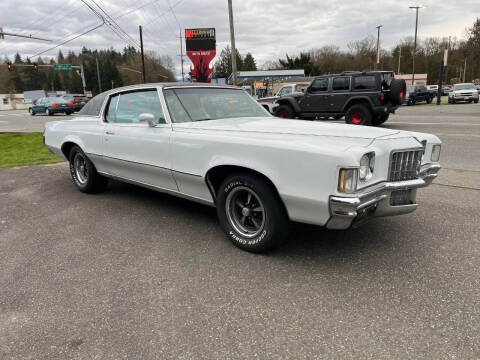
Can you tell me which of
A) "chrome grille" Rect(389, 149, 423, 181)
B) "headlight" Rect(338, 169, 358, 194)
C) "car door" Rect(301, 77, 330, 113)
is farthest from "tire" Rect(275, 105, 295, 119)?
"headlight" Rect(338, 169, 358, 194)

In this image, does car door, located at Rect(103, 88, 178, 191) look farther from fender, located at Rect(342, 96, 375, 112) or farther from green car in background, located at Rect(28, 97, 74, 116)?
green car in background, located at Rect(28, 97, 74, 116)

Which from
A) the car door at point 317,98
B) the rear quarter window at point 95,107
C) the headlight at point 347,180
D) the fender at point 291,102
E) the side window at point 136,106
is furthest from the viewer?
the fender at point 291,102

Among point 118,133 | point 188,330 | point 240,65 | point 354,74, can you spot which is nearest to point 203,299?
point 188,330

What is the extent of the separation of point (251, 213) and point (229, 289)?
0.78 m

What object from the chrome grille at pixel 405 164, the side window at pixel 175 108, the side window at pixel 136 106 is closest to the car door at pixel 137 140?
the side window at pixel 136 106

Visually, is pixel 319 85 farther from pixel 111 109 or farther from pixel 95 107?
pixel 111 109

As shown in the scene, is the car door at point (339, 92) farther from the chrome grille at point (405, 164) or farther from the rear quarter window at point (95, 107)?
the chrome grille at point (405, 164)

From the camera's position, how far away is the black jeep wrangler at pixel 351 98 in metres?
12.0

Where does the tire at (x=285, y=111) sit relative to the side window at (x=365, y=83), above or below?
below

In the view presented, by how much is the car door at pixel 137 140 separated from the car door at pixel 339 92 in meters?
9.79

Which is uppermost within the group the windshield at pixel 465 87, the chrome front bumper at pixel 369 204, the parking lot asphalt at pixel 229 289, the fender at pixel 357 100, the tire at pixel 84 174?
the windshield at pixel 465 87

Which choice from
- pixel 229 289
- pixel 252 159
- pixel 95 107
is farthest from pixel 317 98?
pixel 229 289

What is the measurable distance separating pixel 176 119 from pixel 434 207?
3188 millimetres

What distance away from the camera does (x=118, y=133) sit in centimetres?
439
